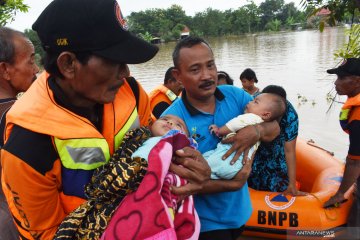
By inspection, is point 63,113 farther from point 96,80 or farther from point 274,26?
point 274,26

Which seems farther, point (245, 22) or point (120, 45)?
point (245, 22)

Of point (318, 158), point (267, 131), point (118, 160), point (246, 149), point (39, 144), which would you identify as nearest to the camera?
point (39, 144)

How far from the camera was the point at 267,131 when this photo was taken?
2180 millimetres

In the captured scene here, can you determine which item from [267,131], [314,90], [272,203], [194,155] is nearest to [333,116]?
[314,90]

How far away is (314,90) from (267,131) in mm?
11486

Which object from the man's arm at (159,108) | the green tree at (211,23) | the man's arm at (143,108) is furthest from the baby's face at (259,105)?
the green tree at (211,23)

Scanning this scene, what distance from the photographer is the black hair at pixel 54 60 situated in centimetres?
121

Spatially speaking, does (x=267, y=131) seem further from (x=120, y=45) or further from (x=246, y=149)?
(x=120, y=45)

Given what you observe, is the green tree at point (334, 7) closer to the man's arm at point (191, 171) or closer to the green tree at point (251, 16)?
the man's arm at point (191, 171)

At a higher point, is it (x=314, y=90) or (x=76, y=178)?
Result: (x=76, y=178)

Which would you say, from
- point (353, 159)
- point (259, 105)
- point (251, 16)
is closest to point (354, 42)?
point (353, 159)

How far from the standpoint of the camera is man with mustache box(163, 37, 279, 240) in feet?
6.49

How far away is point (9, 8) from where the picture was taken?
5.07 metres

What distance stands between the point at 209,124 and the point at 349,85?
2.01 metres
